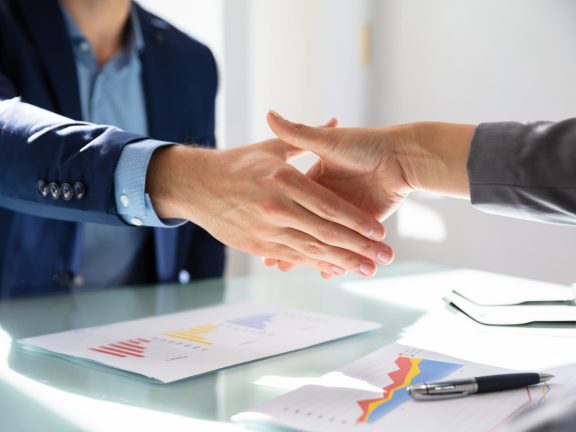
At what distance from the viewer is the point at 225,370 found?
0.79m

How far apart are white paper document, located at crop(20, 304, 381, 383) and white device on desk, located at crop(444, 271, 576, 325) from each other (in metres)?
0.17

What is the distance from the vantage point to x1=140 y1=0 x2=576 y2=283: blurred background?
2.47m

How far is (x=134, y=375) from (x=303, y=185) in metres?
0.34

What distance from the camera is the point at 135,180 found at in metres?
1.00

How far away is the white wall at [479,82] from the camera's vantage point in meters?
2.33

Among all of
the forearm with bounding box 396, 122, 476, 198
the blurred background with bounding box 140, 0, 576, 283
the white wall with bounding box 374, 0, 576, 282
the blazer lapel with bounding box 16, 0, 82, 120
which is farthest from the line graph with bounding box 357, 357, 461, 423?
the blurred background with bounding box 140, 0, 576, 283

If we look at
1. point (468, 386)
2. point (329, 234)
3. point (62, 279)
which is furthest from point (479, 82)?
point (468, 386)

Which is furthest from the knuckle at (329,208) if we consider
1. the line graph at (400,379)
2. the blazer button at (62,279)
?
the blazer button at (62,279)

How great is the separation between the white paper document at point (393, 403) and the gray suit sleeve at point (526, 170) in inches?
8.1

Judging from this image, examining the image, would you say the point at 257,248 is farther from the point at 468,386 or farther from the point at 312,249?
the point at 468,386

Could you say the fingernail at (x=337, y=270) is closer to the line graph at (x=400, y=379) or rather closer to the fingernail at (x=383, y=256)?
the fingernail at (x=383, y=256)

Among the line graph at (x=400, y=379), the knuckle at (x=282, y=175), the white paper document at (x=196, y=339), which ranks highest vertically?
the knuckle at (x=282, y=175)

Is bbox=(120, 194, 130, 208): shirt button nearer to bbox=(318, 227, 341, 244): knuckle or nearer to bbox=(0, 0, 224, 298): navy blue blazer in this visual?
bbox=(0, 0, 224, 298): navy blue blazer

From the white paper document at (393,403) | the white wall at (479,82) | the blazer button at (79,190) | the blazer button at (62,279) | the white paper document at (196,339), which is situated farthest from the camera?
the white wall at (479,82)
